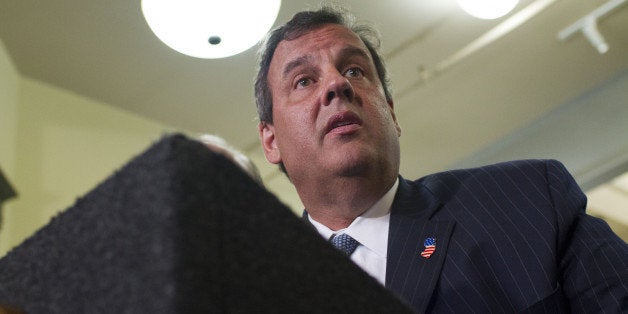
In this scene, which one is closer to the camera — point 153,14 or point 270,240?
point 270,240

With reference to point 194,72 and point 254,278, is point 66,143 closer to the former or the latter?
point 194,72

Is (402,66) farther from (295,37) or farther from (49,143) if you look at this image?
(295,37)

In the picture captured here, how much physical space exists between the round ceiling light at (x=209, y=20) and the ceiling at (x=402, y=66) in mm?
482

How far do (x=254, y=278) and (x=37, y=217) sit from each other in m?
2.06

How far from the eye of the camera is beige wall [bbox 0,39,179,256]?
2.12 meters

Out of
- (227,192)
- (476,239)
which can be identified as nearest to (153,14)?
(476,239)

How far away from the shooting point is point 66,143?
7.77ft

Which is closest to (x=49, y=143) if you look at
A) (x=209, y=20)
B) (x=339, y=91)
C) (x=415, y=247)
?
(x=209, y=20)

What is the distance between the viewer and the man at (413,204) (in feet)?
2.63

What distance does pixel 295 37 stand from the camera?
123cm

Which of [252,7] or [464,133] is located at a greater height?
[252,7]

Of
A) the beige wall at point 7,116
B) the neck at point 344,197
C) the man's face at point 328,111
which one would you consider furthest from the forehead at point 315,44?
the beige wall at point 7,116

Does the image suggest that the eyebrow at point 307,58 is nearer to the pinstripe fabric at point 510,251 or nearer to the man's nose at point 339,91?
the man's nose at point 339,91

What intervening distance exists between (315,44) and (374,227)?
1.26 feet
